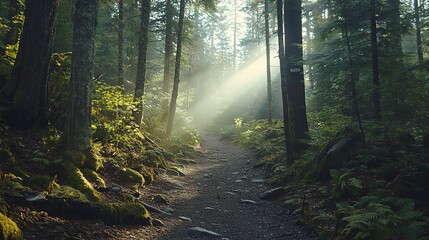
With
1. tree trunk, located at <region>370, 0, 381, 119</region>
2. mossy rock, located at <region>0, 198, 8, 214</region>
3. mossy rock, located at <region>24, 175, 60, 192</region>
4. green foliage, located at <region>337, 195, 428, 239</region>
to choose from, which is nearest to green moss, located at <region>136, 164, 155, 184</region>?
mossy rock, located at <region>24, 175, 60, 192</region>

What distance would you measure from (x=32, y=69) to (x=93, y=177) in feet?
11.1

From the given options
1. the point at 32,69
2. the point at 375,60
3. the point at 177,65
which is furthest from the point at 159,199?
the point at 177,65

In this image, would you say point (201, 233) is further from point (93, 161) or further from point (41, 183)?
point (93, 161)

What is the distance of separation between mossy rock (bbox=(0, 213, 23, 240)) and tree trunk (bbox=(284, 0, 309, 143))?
9.80m

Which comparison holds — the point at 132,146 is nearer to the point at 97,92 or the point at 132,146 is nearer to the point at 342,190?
the point at 97,92

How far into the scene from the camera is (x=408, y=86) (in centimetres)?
769

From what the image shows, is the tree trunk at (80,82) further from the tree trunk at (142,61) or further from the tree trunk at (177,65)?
the tree trunk at (177,65)

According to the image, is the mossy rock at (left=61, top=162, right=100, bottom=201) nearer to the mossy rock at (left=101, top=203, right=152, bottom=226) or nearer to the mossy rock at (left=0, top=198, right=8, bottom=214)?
the mossy rock at (left=101, top=203, right=152, bottom=226)

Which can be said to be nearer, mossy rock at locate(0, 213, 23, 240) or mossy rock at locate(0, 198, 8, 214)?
mossy rock at locate(0, 213, 23, 240)

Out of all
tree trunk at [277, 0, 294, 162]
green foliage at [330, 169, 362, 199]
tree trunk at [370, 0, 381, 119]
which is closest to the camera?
green foliage at [330, 169, 362, 199]

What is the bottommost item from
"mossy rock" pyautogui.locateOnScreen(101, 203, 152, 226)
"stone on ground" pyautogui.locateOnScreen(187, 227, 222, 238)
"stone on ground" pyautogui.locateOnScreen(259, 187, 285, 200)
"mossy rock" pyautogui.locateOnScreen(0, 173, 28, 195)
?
"stone on ground" pyautogui.locateOnScreen(187, 227, 222, 238)

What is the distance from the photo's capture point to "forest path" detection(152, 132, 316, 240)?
656cm

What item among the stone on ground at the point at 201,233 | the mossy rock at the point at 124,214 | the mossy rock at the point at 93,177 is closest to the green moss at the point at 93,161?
the mossy rock at the point at 93,177

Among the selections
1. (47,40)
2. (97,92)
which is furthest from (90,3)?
(97,92)
